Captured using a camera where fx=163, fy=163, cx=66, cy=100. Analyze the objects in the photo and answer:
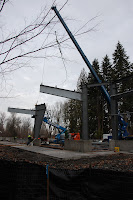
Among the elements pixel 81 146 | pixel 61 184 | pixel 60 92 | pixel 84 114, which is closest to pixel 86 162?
pixel 81 146

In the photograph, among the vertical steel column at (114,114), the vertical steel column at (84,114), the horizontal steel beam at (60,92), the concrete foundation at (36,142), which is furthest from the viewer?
the concrete foundation at (36,142)

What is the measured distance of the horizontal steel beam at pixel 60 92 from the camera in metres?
16.4

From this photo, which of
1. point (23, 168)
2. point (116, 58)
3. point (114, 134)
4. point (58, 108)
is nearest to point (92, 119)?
point (116, 58)

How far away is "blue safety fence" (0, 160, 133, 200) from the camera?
3.43 metres

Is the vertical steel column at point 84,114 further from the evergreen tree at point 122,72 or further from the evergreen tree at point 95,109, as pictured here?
the evergreen tree at point 95,109

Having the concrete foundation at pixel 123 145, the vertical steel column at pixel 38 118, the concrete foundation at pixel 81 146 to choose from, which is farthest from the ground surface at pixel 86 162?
the vertical steel column at pixel 38 118

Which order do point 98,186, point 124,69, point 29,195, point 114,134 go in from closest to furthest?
point 98,186, point 29,195, point 114,134, point 124,69

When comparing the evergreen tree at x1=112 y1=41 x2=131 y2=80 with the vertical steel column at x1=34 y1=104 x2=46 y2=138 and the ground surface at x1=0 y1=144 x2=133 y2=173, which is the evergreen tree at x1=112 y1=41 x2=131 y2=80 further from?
the ground surface at x1=0 y1=144 x2=133 y2=173

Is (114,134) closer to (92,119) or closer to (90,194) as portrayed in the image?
(90,194)

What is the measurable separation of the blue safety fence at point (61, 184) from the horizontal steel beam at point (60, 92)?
12.3 metres

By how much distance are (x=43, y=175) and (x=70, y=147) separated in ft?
39.9

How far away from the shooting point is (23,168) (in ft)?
14.1

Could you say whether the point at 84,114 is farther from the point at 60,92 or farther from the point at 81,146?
the point at 60,92

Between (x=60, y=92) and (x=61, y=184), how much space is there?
1282 centimetres
